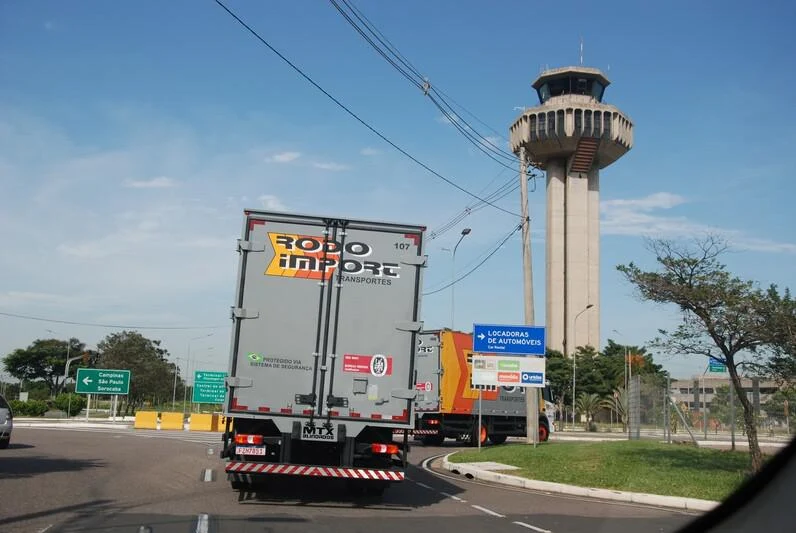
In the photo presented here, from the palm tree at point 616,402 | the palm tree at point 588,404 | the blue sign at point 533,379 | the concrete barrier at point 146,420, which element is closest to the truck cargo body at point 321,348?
the blue sign at point 533,379

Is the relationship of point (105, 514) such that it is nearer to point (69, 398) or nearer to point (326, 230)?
point (326, 230)

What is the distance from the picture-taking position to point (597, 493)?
44.9ft

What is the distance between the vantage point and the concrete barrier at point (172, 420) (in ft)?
131

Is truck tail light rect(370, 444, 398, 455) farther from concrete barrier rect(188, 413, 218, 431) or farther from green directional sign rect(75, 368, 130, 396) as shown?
green directional sign rect(75, 368, 130, 396)

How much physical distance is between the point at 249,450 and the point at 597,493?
21.3ft

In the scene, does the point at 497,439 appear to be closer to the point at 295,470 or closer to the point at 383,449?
the point at 383,449

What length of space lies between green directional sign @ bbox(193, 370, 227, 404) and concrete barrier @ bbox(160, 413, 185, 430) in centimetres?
460

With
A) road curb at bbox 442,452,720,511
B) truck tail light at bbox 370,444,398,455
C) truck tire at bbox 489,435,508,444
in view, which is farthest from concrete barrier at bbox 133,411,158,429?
truck tail light at bbox 370,444,398,455

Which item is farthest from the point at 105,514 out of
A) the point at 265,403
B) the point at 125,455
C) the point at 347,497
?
the point at 125,455

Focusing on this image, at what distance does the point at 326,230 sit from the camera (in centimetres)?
1205

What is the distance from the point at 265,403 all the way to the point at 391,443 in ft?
6.83

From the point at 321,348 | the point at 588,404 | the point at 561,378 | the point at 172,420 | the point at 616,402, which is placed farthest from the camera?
the point at 561,378

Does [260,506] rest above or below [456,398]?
below

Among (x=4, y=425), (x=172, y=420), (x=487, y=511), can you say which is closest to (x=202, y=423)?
(x=172, y=420)
